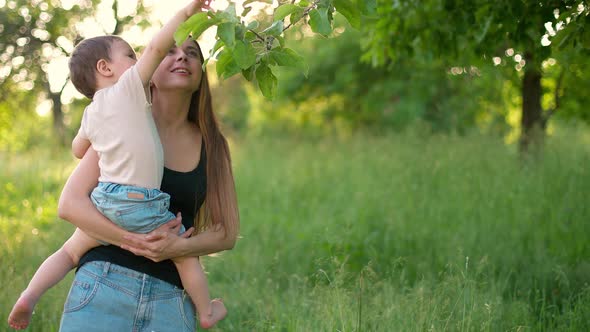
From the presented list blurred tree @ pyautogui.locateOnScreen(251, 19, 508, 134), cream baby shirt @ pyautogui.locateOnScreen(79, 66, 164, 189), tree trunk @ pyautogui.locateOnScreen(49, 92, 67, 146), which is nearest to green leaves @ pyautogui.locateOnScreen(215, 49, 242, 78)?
cream baby shirt @ pyautogui.locateOnScreen(79, 66, 164, 189)

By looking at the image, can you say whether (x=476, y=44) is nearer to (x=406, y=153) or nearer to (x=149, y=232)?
(x=149, y=232)

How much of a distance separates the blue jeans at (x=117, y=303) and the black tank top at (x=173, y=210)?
0.03 meters

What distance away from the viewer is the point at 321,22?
214 cm

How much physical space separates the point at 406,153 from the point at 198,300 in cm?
492

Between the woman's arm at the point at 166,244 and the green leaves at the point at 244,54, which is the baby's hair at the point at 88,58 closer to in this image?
the woman's arm at the point at 166,244

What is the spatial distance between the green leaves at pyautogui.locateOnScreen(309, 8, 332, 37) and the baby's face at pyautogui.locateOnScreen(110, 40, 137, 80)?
2.83 feet

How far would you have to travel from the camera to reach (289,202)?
6992mm

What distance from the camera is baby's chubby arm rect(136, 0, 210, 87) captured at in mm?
2215

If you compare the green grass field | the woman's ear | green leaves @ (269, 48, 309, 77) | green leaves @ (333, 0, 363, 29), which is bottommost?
the green grass field

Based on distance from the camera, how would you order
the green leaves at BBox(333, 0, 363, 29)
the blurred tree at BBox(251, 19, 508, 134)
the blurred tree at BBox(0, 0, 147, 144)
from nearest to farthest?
the green leaves at BBox(333, 0, 363, 29) < the blurred tree at BBox(0, 0, 147, 144) < the blurred tree at BBox(251, 19, 508, 134)

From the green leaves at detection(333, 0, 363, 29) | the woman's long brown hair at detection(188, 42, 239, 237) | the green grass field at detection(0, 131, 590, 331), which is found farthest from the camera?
the green grass field at detection(0, 131, 590, 331)

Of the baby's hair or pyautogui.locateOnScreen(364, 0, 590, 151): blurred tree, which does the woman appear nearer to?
the baby's hair

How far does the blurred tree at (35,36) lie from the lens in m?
5.96

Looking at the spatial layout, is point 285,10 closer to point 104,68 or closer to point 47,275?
point 104,68
